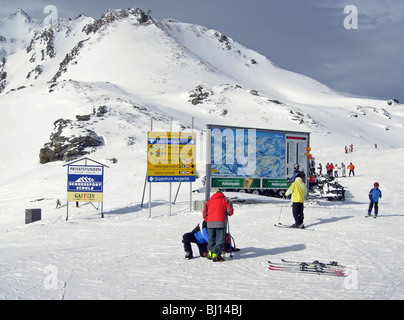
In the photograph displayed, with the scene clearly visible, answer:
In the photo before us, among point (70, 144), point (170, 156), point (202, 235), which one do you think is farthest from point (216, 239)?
point (70, 144)

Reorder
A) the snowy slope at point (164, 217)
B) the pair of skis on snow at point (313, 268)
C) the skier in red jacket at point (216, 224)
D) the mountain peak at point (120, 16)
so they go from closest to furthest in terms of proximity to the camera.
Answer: the snowy slope at point (164, 217), the pair of skis on snow at point (313, 268), the skier in red jacket at point (216, 224), the mountain peak at point (120, 16)

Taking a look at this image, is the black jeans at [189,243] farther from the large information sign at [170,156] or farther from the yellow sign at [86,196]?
the yellow sign at [86,196]

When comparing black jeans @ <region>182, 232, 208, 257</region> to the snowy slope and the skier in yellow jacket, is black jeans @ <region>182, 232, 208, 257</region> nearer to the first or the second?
the snowy slope

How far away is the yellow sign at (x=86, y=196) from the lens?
16.4 metres

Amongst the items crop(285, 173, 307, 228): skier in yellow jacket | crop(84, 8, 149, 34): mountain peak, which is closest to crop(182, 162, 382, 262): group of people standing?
crop(285, 173, 307, 228): skier in yellow jacket

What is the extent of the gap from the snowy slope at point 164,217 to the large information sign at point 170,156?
169 cm

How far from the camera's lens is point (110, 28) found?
147m

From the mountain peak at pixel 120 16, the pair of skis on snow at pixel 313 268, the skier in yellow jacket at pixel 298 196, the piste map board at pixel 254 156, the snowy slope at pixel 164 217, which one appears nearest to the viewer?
the snowy slope at pixel 164 217

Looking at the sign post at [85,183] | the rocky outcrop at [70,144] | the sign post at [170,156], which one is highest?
the rocky outcrop at [70,144]

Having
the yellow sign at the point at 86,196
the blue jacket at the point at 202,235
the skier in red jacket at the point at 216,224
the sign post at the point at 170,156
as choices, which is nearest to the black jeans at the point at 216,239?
the skier in red jacket at the point at 216,224

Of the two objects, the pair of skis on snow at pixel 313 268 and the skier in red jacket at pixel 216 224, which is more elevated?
the skier in red jacket at pixel 216 224

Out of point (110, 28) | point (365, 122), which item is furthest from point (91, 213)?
point (110, 28)

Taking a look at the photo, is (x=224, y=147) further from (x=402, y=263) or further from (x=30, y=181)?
(x=30, y=181)

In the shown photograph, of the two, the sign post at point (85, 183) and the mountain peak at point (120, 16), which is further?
the mountain peak at point (120, 16)
